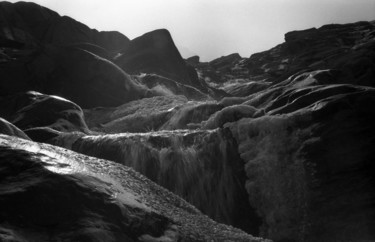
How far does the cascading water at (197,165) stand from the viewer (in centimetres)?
2214

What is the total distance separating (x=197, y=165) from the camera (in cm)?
2378

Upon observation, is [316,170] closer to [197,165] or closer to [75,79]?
[197,165]

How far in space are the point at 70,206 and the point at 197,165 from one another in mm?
15223

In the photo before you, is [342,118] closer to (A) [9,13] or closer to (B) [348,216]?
(B) [348,216]

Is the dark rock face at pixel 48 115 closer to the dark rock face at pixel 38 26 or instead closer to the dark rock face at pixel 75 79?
the dark rock face at pixel 75 79

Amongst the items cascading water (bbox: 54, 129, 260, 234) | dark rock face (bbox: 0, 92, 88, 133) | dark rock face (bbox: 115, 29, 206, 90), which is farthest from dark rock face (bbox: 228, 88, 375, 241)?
dark rock face (bbox: 115, 29, 206, 90)

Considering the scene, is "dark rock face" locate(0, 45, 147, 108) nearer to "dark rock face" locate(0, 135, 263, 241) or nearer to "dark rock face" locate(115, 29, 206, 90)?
"dark rock face" locate(115, 29, 206, 90)

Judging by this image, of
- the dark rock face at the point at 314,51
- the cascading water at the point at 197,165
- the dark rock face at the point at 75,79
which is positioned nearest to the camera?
the cascading water at the point at 197,165

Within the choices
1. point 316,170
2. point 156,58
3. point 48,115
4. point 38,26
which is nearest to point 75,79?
point 48,115

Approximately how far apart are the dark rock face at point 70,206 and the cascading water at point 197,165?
10.9 m

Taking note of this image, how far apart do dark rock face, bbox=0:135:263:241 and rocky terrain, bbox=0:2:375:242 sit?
29 millimetres

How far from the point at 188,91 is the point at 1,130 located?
38.9m

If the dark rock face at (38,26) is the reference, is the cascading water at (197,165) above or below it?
below

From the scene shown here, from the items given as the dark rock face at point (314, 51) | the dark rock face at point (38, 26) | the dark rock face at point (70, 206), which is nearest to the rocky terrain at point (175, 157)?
the dark rock face at point (70, 206)
